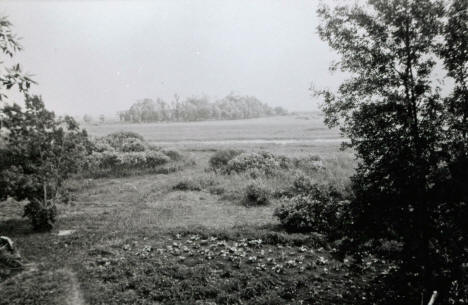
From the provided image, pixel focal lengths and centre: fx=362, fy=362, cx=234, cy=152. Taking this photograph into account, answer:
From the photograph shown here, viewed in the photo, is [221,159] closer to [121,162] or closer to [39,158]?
[121,162]

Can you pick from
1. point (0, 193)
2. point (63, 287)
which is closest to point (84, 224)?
point (0, 193)

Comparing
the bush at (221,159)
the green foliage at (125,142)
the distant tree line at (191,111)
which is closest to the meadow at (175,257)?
the bush at (221,159)

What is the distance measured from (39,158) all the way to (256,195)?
10.4 m

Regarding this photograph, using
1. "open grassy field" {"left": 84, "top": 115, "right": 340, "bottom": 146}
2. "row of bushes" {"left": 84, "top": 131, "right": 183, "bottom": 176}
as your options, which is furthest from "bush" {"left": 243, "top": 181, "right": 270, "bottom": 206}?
"open grassy field" {"left": 84, "top": 115, "right": 340, "bottom": 146}

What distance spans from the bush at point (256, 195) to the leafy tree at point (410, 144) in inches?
446

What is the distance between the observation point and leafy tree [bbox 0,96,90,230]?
13.9 meters

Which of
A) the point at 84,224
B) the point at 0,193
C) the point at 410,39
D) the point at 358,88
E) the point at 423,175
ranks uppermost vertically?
the point at 410,39

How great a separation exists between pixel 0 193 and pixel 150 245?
20.8ft

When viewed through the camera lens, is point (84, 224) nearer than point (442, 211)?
No

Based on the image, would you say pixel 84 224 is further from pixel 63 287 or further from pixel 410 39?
pixel 410 39

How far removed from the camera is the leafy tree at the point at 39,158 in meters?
13.9

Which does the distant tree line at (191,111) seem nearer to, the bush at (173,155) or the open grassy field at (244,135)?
the open grassy field at (244,135)

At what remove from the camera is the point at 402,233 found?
677 cm

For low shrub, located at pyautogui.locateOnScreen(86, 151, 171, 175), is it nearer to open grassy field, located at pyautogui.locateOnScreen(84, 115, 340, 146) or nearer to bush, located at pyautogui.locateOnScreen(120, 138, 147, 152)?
bush, located at pyautogui.locateOnScreen(120, 138, 147, 152)
